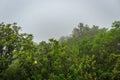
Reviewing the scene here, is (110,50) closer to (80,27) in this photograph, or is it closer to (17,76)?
(17,76)

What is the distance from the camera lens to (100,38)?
1483 inches

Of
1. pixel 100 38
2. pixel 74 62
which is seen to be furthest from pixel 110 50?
pixel 74 62

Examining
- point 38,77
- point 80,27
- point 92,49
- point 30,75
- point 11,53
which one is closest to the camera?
point 38,77

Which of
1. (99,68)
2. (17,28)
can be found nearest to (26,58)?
(17,28)

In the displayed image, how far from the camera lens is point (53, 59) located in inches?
1267

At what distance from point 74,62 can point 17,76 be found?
7.61 metres

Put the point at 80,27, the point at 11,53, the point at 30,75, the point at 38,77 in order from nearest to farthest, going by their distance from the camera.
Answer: the point at 38,77 < the point at 30,75 < the point at 11,53 < the point at 80,27

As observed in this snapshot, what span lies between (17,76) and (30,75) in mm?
2038

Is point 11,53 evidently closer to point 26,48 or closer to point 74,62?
point 26,48

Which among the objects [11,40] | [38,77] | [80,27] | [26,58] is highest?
[80,27]

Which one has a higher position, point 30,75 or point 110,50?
point 110,50

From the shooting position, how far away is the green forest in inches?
1179

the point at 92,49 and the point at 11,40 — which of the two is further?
the point at 92,49

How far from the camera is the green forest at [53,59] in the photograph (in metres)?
30.0
